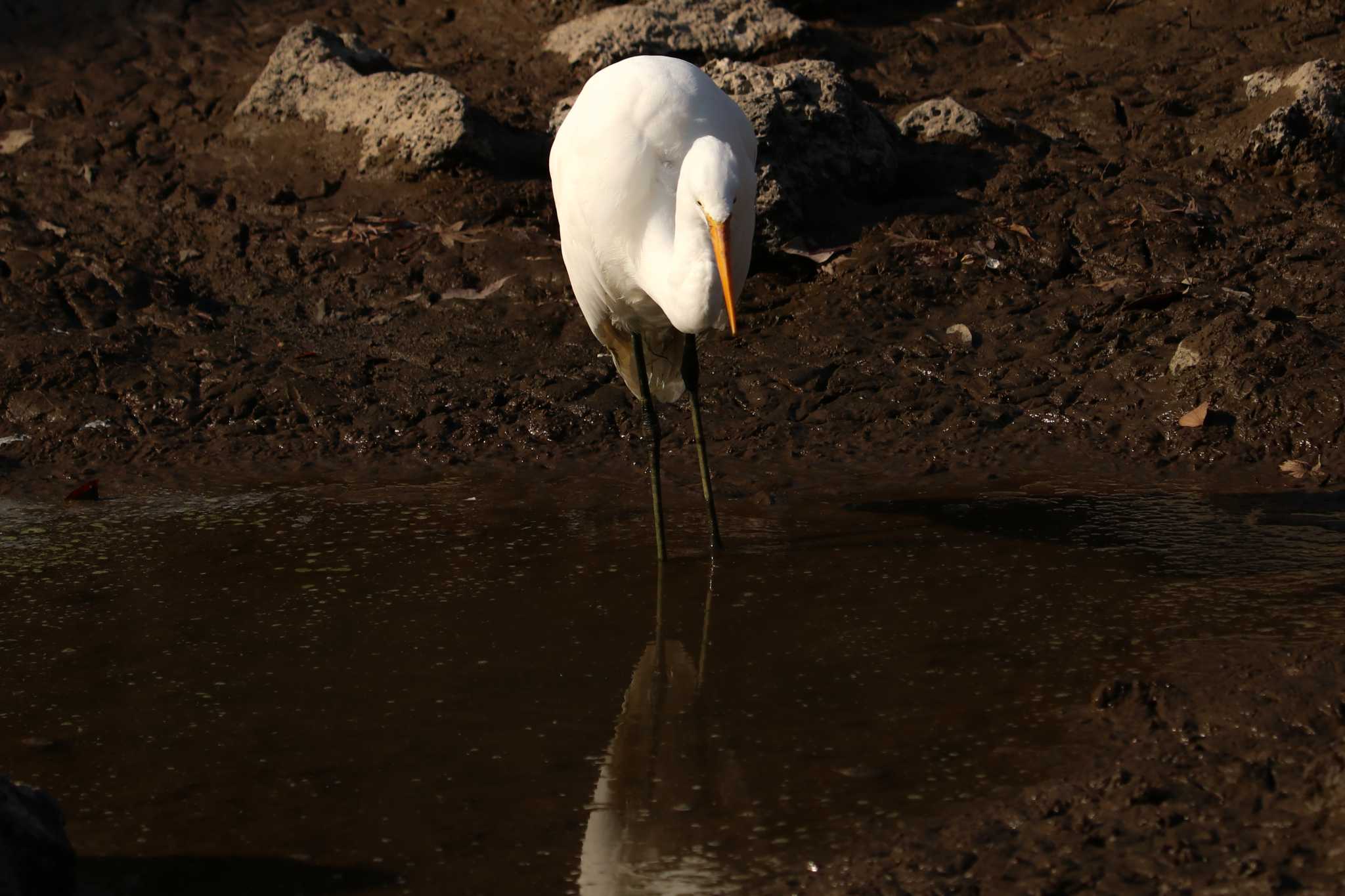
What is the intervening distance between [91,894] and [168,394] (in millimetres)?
3486

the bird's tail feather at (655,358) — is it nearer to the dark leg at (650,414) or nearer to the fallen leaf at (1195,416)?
the dark leg at (650,414)

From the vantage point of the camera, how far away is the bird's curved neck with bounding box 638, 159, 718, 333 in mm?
3963

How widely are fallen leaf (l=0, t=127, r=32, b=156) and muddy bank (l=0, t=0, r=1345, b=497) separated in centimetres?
5

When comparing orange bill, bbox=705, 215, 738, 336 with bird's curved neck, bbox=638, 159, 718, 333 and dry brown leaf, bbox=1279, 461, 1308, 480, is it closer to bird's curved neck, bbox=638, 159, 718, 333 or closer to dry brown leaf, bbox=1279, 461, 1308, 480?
bird's curved neck, bbox=638, 159, 718, 333

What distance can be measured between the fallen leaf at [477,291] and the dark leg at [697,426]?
5.76ft

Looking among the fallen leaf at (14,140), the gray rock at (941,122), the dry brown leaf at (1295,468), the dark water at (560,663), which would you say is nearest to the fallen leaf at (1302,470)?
the dry brown leaf at (1295,468)

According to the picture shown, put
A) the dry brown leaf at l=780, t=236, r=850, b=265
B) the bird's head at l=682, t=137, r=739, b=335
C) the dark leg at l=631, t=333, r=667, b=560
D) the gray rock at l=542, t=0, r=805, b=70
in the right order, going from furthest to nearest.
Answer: the gray rock at l=542, t=0, r=805, b=70 → the dry brown leaf at l=780, t=236, r=850, b=265 → the dark leg at l=631, t=333, r=667, b=560 → the bird's head at l=682, t=137, r=739, b=335

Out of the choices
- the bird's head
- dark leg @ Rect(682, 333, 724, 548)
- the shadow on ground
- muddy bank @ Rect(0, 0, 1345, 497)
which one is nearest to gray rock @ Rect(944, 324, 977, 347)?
muddy bank @ Rect(0, 0, 1345, 497)

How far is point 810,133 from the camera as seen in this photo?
6.50 meters

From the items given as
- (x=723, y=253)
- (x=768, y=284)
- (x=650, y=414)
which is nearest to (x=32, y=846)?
(x=723, y=253)

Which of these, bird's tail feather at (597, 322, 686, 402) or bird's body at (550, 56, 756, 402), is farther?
bird's tail feather at (597, 322, 686, 402)

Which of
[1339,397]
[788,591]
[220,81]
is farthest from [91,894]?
[220,81]

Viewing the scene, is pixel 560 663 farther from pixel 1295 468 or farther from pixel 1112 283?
pixel 1112 283

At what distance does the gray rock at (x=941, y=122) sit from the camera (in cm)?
688
